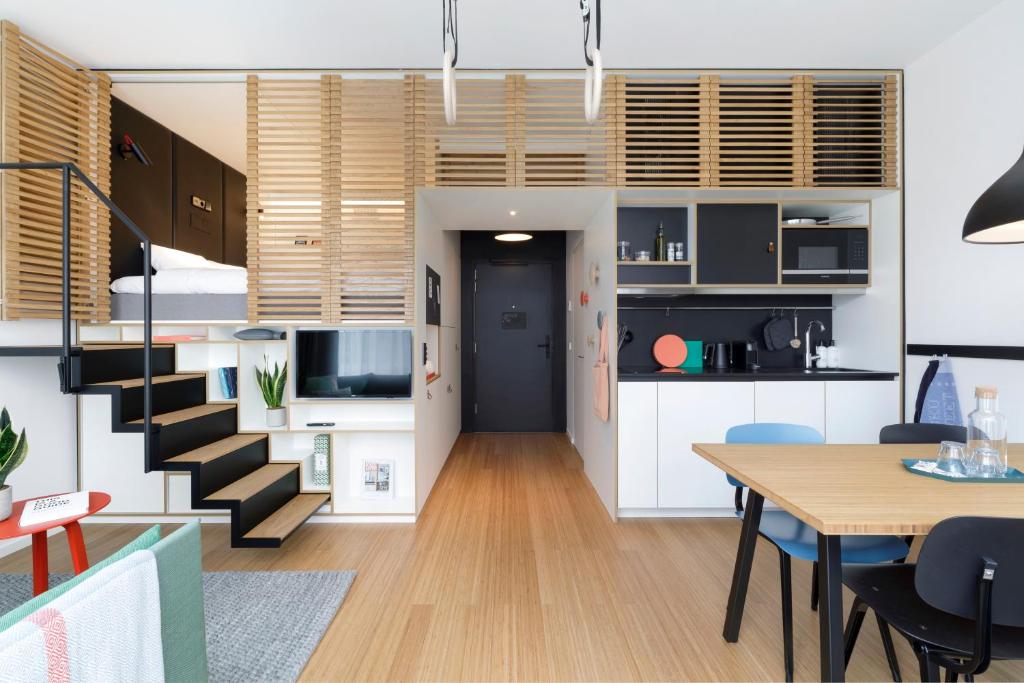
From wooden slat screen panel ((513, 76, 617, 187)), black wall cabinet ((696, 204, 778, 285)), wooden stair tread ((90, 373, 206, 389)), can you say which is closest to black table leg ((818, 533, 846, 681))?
black wall cabinet ((696, 204, 778, 285))

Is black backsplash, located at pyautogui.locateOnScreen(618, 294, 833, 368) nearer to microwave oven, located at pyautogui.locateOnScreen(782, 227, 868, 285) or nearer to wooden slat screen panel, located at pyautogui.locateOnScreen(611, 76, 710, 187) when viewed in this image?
microwave oven, located at pyautogui.locateOnScreen(782, 227, 868, 285)

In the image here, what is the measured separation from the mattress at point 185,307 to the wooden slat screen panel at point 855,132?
3.94m

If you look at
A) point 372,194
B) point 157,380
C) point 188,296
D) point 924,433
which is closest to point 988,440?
point 924,433

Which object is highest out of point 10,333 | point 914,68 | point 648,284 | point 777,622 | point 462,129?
point 914,68

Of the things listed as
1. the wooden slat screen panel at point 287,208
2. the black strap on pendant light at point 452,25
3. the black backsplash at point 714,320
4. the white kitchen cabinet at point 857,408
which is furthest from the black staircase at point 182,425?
the white kitchen cabinet at point 857,408

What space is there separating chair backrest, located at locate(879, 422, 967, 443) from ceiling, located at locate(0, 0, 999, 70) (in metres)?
2.20

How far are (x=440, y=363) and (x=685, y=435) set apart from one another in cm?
215

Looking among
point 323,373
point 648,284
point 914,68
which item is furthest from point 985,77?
point 323,373

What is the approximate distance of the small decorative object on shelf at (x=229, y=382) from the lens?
10.5 ft

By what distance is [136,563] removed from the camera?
108 centimetres

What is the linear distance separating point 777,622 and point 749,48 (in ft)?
10.4

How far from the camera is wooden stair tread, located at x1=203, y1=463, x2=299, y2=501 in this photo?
2586 millimetres

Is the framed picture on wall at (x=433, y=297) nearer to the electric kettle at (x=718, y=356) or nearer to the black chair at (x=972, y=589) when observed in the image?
the electric kettle at (x=718, y=356)

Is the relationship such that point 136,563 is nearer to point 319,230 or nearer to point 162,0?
point 319,230
